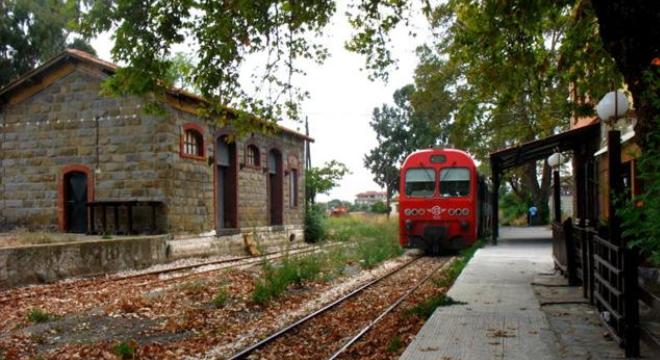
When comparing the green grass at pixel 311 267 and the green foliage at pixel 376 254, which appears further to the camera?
the green foliage at pixel 376 254

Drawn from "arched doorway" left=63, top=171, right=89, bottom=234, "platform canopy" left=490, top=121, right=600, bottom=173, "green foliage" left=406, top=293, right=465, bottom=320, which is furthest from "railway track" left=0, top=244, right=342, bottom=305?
"platform canopy" left=490, top=121, right=600, bottom=173

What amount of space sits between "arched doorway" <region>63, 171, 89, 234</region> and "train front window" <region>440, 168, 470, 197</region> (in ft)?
32.9

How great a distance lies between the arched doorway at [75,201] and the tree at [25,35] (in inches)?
547

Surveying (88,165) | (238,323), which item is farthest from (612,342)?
(88,165)

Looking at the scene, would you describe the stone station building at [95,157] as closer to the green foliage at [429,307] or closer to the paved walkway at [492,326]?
the paved walkway at [492,326]

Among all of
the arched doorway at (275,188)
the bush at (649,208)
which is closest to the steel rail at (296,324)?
the bush at (649,208)

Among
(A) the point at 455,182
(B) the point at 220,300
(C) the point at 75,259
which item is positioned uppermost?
(A) the point at 455,182

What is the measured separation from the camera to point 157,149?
17.5 m

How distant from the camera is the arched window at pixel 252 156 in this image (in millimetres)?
22609

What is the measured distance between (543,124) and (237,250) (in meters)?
10.7

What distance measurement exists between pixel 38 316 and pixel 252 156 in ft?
48.8

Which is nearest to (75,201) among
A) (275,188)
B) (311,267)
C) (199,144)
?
(199,144)

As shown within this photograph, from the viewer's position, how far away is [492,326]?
7.05m

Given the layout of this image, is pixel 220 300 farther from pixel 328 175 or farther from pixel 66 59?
pixel 328 175
